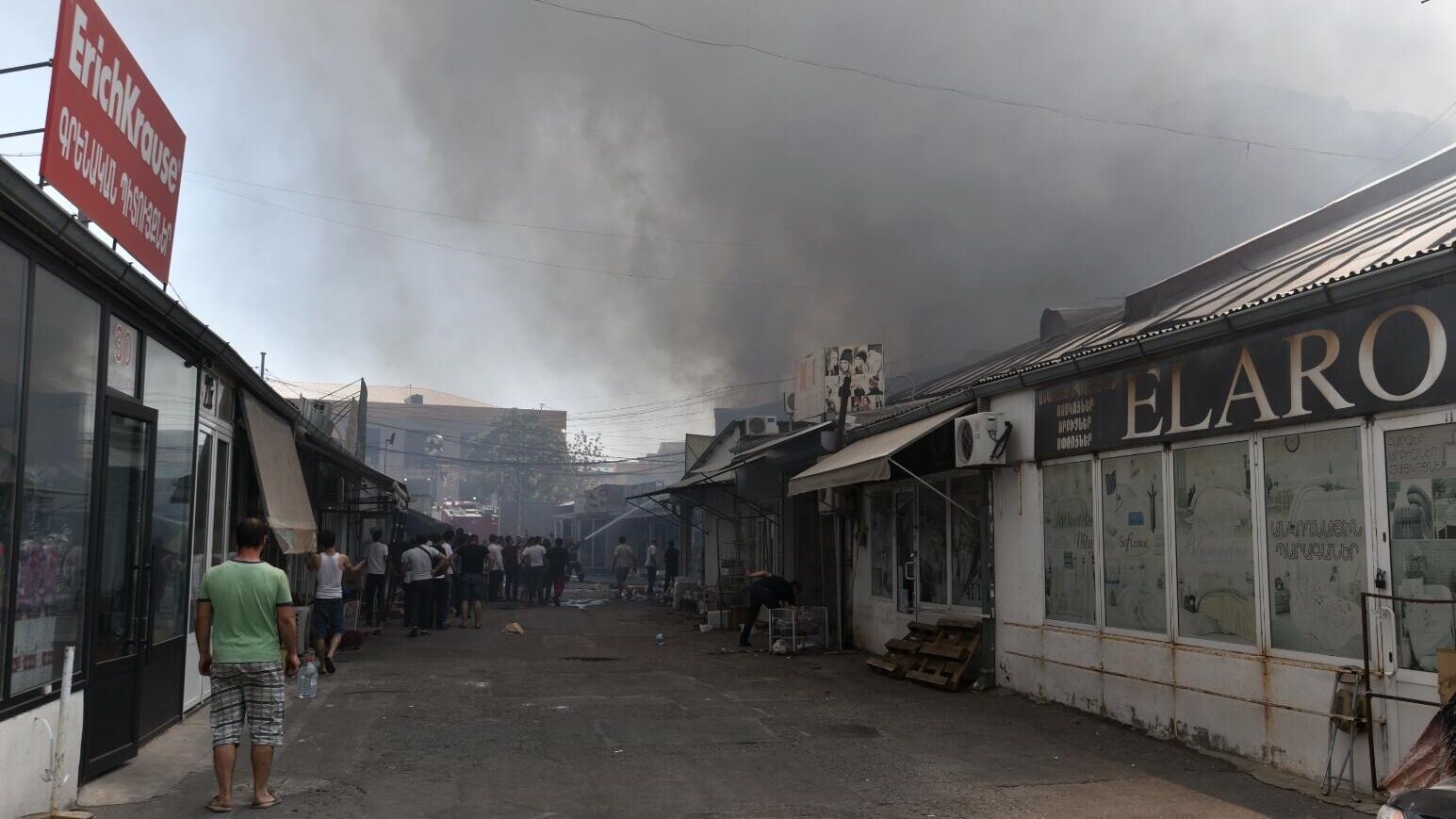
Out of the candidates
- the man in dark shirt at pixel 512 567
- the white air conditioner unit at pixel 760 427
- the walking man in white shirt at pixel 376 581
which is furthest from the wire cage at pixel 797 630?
the man in dark shirt at pixel 512 567

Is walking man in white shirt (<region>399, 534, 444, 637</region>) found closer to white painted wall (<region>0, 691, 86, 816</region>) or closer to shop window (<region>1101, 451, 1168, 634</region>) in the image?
white painted wall (<region>0, 691, 86, 816</region>)

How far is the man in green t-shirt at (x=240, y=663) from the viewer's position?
6.02m

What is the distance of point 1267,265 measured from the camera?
10.9 metres

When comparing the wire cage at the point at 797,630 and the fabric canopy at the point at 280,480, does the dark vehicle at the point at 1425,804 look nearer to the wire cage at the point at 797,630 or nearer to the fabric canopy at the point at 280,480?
the fabric canopy at the point at 280,480

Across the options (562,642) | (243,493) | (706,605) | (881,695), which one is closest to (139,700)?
(243,493)

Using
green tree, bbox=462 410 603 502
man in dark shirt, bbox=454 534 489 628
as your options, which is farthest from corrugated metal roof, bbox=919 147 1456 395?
green tree, bbox=462 410 603 502

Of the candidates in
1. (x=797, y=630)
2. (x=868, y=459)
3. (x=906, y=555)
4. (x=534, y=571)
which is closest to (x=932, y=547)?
(x=906, y=555)

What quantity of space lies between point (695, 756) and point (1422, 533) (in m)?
4.91

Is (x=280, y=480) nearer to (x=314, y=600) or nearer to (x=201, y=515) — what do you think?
(x=201, y=515)

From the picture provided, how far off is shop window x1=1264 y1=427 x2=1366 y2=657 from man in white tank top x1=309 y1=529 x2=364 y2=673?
9.79 metres

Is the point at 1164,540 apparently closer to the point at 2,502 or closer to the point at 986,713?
the point at 986,713

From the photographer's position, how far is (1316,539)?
7.04 m

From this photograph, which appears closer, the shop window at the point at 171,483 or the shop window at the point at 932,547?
the shop window at the point at 171,483

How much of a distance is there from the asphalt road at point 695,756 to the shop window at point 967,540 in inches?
51.1
